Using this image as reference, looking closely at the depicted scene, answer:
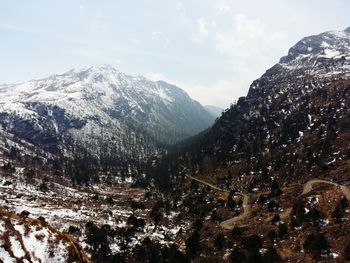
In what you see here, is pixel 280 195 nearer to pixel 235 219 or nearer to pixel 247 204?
pixel 247 204

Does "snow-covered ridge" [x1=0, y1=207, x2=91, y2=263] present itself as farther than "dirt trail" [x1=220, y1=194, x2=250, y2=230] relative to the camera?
No

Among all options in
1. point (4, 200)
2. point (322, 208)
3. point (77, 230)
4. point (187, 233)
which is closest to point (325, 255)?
point (322, 208)

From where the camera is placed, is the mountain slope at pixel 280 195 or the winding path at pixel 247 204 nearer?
the mountain slope at pixel 280 195

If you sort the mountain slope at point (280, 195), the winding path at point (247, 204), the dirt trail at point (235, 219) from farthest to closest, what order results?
the dirt trail at point (235, 219)
the winding path at point (247, 204)
the mountain slope at point (280, 195)

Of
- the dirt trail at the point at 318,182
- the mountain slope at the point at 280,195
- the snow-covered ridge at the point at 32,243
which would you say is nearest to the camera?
the snow-covered ridge at the point at 32,243

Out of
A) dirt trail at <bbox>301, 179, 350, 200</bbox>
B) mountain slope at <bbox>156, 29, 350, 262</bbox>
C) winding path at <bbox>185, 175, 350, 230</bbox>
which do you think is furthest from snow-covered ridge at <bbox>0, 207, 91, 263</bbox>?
dirt trail at <bbox>301, 179, 350, 200</bbox>

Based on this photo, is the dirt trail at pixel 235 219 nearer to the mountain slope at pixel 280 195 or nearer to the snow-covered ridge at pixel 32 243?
the mountain slope at pixel 280 195

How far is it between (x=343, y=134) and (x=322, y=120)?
21997 millimetres

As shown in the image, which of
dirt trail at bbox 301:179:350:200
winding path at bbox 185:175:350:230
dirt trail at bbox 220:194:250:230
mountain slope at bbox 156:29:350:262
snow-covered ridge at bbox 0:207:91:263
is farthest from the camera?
dirt trail at bbox 220:194:250:230

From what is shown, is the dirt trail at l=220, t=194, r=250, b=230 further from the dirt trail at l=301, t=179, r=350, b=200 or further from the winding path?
the dirt trail at l=301, t=179, r=350, b=200

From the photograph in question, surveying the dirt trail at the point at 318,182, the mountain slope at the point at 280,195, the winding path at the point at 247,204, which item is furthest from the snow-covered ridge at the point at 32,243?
the dirt trail at the point at 318,182

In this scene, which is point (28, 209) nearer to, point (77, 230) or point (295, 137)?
point (77, 230)

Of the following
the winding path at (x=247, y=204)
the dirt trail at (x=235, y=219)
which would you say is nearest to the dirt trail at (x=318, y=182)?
the winding path at (x=247, y=204)

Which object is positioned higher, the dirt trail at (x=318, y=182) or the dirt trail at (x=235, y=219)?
the dirt trail at (x=318, y=182)
